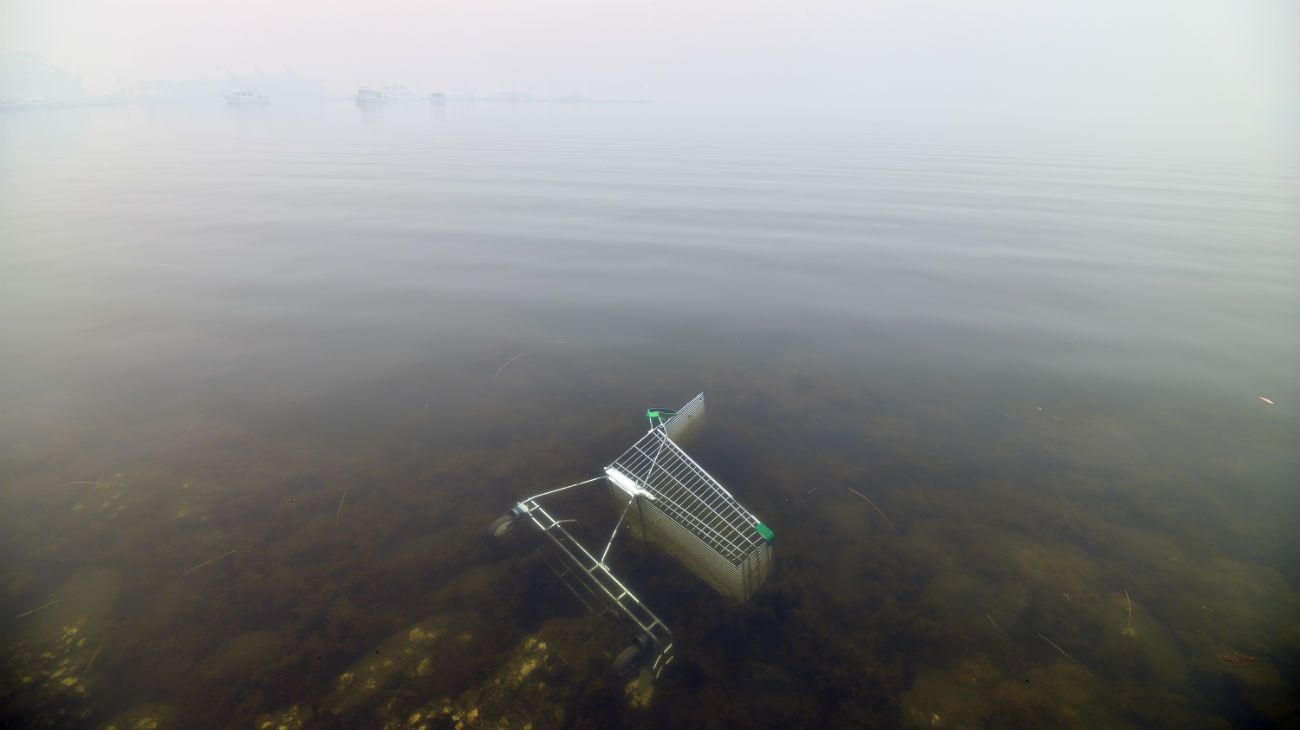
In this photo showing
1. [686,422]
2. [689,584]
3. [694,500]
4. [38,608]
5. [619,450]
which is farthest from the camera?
[619,450]

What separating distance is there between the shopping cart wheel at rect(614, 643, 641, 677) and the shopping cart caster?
1848 mm

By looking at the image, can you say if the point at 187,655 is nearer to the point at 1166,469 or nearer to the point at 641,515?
the point at 641,515

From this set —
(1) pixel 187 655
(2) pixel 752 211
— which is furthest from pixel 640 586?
(2) pixel 752 211

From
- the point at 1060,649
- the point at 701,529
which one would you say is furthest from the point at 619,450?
the point at 1060,649

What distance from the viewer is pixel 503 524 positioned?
566 cm

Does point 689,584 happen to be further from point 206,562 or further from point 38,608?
point 38,608

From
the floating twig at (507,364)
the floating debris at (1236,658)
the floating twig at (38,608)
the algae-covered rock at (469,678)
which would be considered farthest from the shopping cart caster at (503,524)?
the floating debris at (1236,658)

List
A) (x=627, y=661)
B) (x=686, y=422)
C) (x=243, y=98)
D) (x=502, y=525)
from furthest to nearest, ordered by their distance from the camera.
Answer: (x=243, y=98) < (x=686, y=422) < (x=502, y=525) < (x=627, y=661)

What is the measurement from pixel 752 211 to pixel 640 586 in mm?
16899

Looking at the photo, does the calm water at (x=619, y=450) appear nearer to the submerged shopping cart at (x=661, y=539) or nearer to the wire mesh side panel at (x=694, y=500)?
the submerged shopping cart at (x=661, y=539)

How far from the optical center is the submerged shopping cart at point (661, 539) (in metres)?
4.64

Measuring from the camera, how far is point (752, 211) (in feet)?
65.2

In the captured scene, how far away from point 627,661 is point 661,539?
1.24 m

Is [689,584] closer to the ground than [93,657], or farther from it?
farther from it
